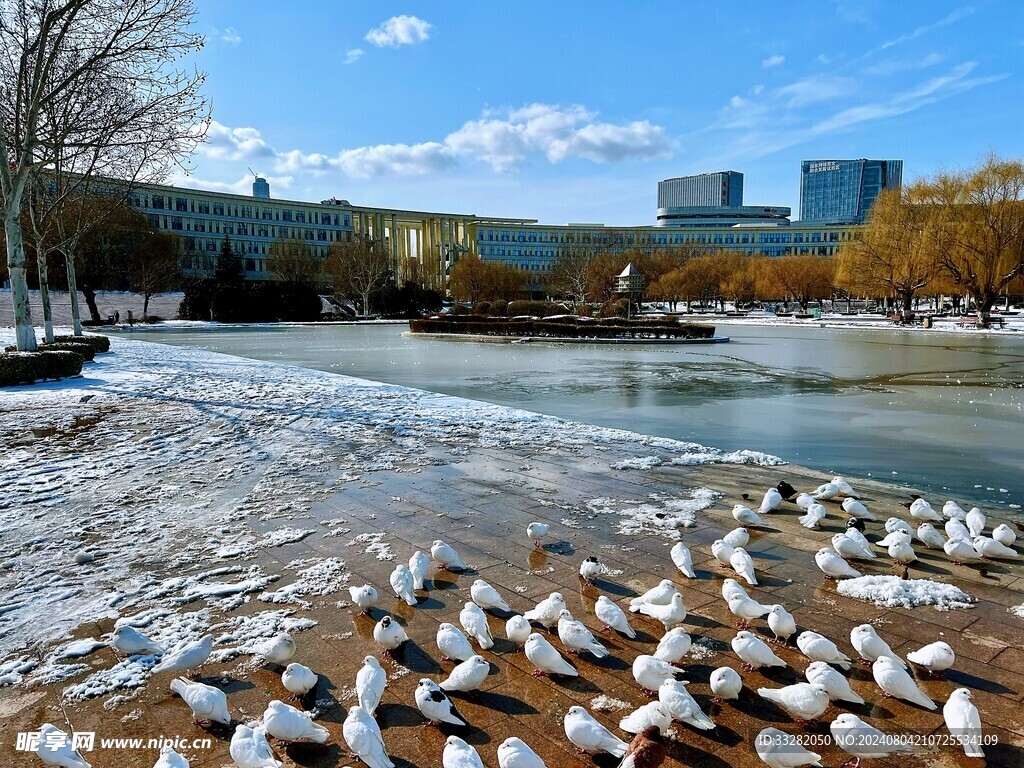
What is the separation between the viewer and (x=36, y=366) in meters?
14.1

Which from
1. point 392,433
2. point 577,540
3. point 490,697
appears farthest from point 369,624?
point 392,433

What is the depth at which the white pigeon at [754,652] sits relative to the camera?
336 cm

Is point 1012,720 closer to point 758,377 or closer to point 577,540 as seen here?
point 577,540

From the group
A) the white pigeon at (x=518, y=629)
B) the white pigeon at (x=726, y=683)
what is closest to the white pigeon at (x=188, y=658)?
the white pigeon at (x=518, y=629)

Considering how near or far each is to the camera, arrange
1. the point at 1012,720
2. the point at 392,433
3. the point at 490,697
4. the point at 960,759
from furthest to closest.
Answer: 1. the point at 392,433
2. the point at 490,697
3. the point at 1012,720
4. the point at 960,759

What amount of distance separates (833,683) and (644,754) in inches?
43.4

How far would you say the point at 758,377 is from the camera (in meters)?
17.5

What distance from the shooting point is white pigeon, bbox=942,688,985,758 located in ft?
8.99

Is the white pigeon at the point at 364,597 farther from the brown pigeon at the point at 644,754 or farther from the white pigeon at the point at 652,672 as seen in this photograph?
the brown pigeon at the point at 644,754

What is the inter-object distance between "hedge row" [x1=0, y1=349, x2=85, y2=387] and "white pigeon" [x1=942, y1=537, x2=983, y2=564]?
52.4ft

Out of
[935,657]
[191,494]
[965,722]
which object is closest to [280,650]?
[965,722]

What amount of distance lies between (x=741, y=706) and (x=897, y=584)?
1.92 m

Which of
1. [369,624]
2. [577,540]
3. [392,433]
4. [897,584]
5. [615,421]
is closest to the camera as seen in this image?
[369,624]

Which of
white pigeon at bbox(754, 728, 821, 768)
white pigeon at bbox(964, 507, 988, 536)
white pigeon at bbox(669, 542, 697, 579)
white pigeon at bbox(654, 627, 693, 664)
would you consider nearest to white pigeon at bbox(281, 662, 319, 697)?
white pigeon at bbox(654, 627, 693, 664)
